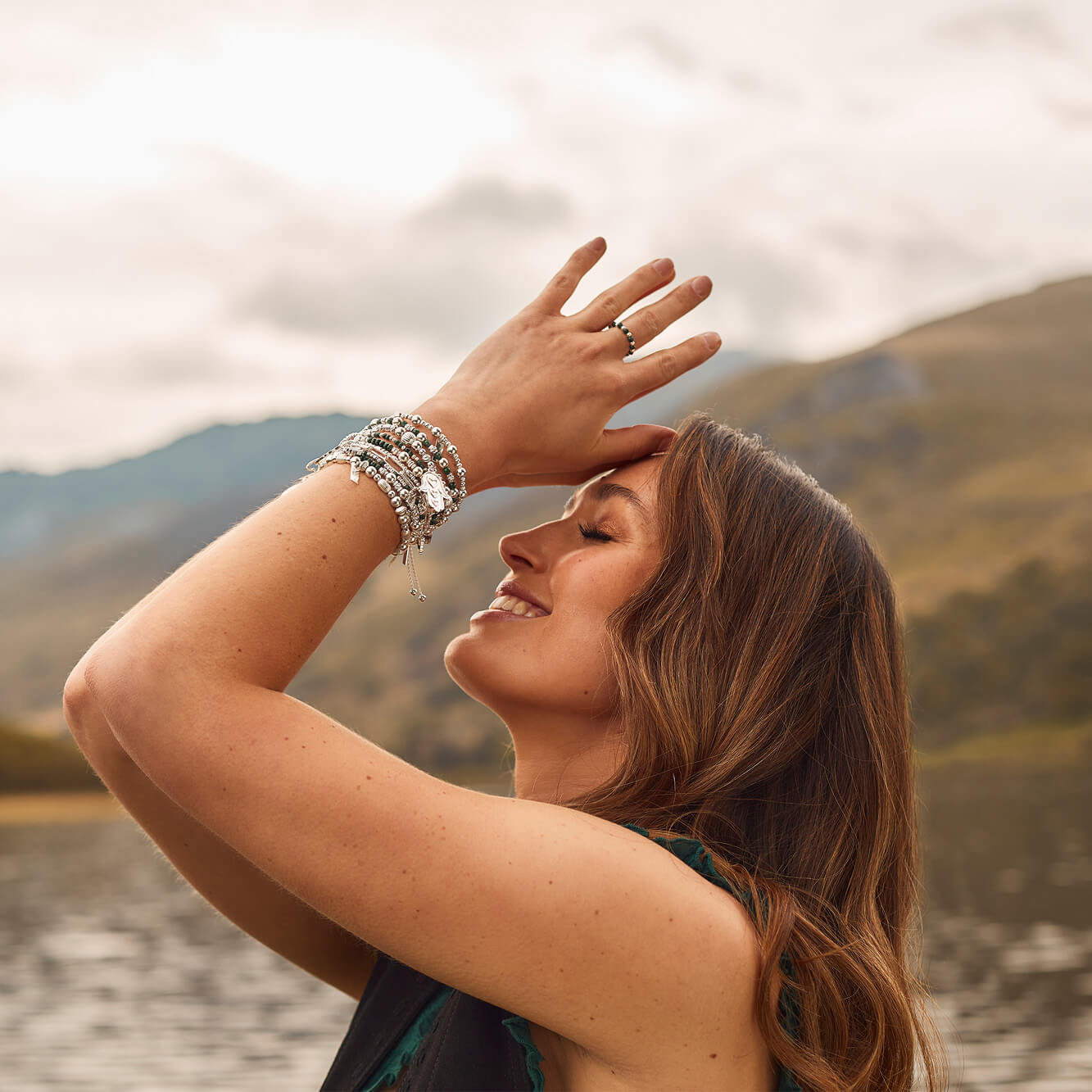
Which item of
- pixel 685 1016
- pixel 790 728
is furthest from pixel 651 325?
Answer: pixel 685 1016

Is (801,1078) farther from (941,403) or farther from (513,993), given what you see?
(941,403)

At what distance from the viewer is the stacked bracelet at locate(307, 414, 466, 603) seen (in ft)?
8.17

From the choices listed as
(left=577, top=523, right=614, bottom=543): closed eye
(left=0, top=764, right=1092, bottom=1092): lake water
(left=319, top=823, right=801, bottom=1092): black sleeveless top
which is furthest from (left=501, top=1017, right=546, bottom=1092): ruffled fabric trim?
(left=0, top=764, right=1092, bottom=1092): lake water

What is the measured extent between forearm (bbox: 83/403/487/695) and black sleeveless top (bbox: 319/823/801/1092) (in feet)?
2.55

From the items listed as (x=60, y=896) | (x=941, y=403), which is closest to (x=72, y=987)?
(x=60, y=896)

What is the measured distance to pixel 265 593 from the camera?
7.35 ft

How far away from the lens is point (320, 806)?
2.07m

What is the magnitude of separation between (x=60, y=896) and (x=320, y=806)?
5563cm

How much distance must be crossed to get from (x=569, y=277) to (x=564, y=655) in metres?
0.91

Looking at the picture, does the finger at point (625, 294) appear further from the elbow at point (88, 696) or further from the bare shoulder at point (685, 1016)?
the elbow at point (88, 696)

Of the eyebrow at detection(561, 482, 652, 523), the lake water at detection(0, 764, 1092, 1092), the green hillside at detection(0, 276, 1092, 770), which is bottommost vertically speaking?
the green hillside at detection(0, 276, 1092, 770)

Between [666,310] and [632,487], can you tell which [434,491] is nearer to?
[632,487]

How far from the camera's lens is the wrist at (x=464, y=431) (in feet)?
8.66

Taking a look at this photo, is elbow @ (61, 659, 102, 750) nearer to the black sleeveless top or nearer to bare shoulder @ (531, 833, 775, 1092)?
the black sleeveless top
